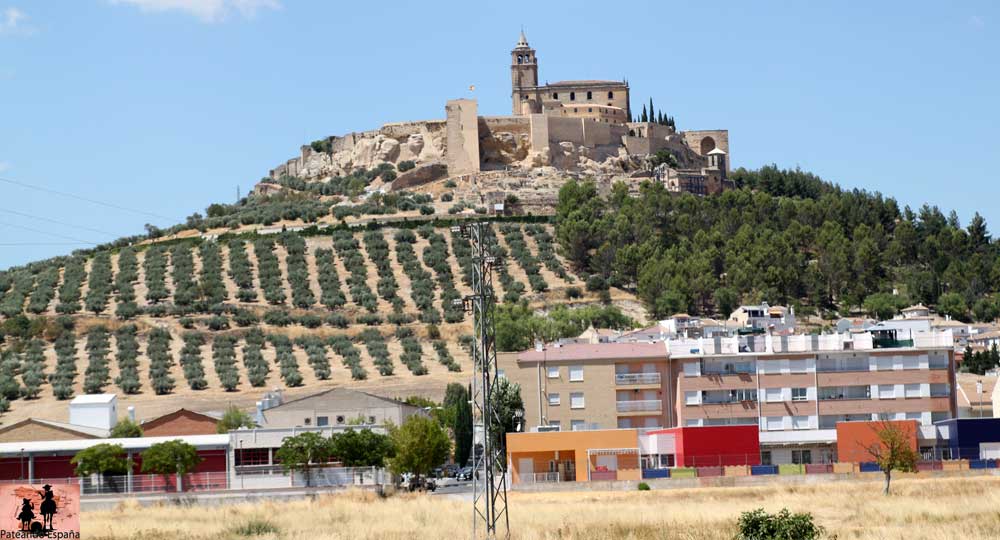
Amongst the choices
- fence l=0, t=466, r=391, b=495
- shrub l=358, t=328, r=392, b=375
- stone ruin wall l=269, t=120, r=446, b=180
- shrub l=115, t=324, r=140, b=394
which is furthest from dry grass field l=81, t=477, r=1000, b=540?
stone ruin wall l=269, t=120, r=446, b=180

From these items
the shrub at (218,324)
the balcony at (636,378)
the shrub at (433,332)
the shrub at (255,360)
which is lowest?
the balcony at (636,378)

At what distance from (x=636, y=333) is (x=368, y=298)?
29.0 metres

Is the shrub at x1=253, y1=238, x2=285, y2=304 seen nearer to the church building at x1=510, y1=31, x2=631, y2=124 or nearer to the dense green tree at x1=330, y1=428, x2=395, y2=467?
the church building at x1=510, y1=31, x2=631, y2=124

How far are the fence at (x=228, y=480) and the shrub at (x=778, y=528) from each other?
2524cm

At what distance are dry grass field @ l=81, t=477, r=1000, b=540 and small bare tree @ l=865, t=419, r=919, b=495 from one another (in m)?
0.87

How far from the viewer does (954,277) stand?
116 meters

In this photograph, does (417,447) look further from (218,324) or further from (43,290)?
(43,290)

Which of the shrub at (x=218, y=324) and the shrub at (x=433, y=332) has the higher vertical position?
the shrub at (x=218, y=324)

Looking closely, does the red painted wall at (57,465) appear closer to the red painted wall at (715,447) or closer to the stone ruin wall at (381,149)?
the red painted wall at (715,447)

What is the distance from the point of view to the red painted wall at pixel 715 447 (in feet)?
183

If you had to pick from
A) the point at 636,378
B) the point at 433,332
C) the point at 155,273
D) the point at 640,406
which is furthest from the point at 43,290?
the point at 640,406

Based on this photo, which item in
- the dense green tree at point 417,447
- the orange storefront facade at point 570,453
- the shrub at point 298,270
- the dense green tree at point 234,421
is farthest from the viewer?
the shrub at point 298,270

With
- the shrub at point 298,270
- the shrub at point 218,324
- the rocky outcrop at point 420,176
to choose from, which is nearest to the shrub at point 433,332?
the shrub at point 298,270

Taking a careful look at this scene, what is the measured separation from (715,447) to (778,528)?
24.3 metres
